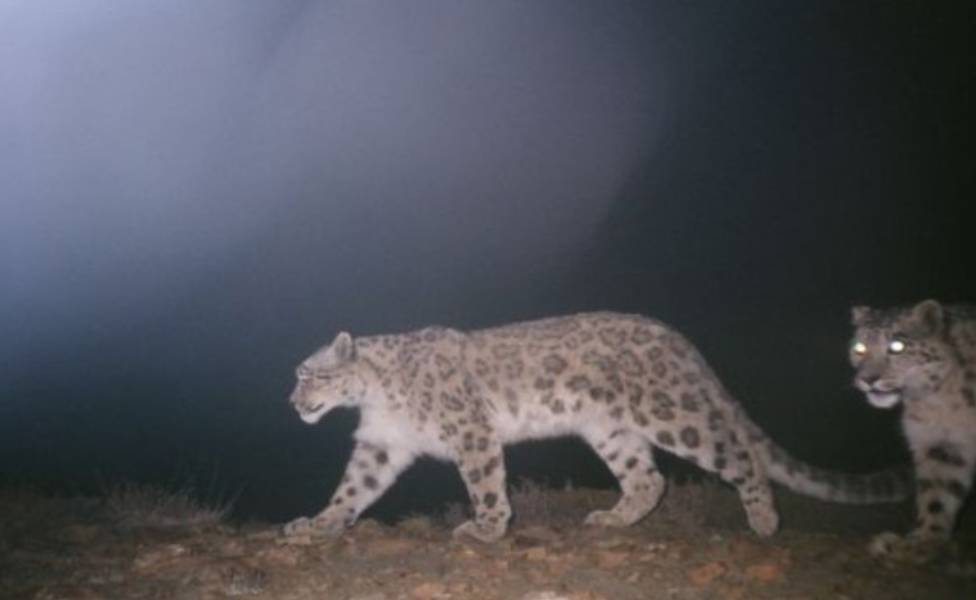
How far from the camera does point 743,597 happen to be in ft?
19.9

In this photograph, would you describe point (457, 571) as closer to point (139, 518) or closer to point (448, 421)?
point (448, 421)

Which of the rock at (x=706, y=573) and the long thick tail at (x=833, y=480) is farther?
the long thick tail at (x=833, y=480)

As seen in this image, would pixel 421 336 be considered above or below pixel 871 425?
above

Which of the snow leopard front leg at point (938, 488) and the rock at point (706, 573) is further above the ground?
the snow leopard front leg at point (938, 488)

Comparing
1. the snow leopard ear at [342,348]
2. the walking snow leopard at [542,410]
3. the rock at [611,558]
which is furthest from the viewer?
the snow leopard ear at [342,348]

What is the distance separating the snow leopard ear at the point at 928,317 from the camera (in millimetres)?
7398

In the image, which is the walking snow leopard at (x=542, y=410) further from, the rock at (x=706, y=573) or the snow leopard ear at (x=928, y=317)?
the rock at (x=706, y=573)

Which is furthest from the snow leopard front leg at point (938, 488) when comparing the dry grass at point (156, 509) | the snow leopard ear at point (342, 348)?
the dry grass at point (156, 509)

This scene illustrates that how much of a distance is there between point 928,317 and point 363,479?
15.3ft

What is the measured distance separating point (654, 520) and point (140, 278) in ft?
145

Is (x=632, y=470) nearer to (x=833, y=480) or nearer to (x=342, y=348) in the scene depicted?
(x=833, y=480)

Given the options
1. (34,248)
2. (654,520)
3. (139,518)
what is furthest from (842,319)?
(34,248)

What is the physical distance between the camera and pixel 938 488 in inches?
295

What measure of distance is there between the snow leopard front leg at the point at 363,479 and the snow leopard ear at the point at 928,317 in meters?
4.26
